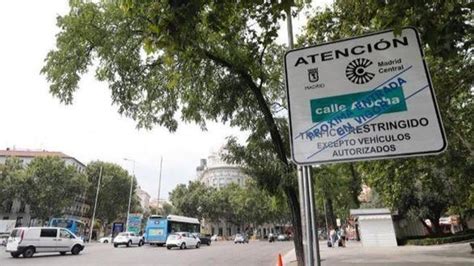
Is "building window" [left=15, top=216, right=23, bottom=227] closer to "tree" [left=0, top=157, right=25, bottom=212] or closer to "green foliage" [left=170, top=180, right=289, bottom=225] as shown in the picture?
"tree" [left=0, top=157, right=25, bottom=212]

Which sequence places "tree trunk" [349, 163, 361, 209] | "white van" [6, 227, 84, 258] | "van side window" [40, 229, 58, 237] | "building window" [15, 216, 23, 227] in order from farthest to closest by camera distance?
"building window" [15, 216, 23, 227] < "tree trunk" [349, 163, 361, 209] < "van side window" [40, 229, 58, 237] < "white van" [6, 227, 84, 258]

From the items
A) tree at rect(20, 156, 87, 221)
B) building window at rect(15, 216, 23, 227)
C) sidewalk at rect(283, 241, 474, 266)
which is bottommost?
sidewalk at rect(283, 241, 474, 266)

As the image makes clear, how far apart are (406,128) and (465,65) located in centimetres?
927

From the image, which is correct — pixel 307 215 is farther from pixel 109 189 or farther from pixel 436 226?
pixel 109 189

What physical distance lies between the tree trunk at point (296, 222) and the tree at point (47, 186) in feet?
155

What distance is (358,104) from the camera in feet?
5.44

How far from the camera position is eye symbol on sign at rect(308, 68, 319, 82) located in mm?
1817

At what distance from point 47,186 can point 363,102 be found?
52.4m

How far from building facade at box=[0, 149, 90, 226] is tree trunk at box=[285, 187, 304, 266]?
171ft

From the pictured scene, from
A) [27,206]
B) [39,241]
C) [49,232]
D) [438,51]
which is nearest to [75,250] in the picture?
[49,232]

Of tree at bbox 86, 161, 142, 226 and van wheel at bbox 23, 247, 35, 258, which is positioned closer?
van wheel at bbox 23, 247, 35, 258

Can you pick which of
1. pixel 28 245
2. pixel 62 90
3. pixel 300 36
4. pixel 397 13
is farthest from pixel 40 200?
pixel 397 13

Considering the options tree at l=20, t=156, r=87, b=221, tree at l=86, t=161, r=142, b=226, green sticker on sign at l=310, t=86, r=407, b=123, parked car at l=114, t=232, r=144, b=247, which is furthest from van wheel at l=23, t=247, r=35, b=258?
tree at l=86, t=161, r=142, b=226

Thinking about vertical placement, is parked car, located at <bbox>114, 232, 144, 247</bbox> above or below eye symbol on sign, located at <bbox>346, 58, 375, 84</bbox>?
below
